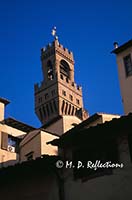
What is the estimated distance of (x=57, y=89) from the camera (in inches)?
3396

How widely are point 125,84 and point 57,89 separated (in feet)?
199

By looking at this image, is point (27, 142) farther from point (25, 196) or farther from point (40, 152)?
point (25, 196)

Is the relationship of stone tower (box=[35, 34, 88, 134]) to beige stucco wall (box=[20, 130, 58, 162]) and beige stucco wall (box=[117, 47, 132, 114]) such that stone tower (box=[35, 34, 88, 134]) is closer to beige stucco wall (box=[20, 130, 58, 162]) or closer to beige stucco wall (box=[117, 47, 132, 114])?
beige stucco wall (box=[20, 130, 58, 162])

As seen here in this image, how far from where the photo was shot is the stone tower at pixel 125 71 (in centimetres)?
2537

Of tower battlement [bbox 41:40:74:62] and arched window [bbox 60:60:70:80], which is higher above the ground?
tower battlement [bbox 41:40:74:62]

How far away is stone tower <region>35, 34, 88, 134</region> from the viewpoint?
85.4m

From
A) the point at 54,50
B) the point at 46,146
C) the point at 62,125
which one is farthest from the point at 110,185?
the point at 54,50

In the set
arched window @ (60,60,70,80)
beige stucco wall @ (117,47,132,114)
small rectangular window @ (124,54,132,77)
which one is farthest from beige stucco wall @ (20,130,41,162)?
arched window @ (60,60,70,80)

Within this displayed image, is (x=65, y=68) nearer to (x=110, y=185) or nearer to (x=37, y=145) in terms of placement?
(x=37, y=145)

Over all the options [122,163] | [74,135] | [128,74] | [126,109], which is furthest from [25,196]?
[128,74]

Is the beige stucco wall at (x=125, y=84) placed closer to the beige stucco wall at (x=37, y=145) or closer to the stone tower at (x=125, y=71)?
the stone tower at (x=125, y=71)

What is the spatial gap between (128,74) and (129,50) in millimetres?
1799

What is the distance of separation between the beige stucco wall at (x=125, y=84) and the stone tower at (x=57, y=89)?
55.3m

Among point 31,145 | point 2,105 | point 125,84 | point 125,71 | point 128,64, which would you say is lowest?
point 31,145
